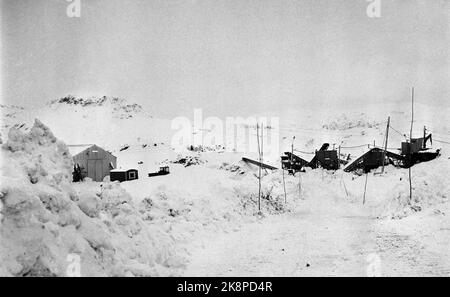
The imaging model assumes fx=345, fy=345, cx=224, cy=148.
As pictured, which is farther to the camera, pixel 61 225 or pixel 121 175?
pixel 121 175

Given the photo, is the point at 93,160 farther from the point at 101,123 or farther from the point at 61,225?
the point at 101,123

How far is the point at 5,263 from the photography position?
223 inches

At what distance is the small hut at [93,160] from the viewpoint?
Result: 37.0 m

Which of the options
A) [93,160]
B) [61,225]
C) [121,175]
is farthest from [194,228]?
[93,160]

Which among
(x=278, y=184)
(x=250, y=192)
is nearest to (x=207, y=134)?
(x=278, y=184)

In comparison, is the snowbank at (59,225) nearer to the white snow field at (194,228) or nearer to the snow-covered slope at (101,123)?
the white snow field at (194,228)

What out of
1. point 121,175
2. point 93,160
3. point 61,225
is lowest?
point 121,175

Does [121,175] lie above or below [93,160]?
below

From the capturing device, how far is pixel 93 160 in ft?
124

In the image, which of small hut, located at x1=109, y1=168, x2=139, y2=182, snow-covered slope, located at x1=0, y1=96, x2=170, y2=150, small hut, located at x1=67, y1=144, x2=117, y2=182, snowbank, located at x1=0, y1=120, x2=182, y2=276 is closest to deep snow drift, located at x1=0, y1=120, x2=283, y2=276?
snowbank, located at x1=0, y1=120, x2=182, y2=276

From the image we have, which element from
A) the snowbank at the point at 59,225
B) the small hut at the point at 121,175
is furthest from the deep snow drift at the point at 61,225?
the small hut at the point at 121,175
